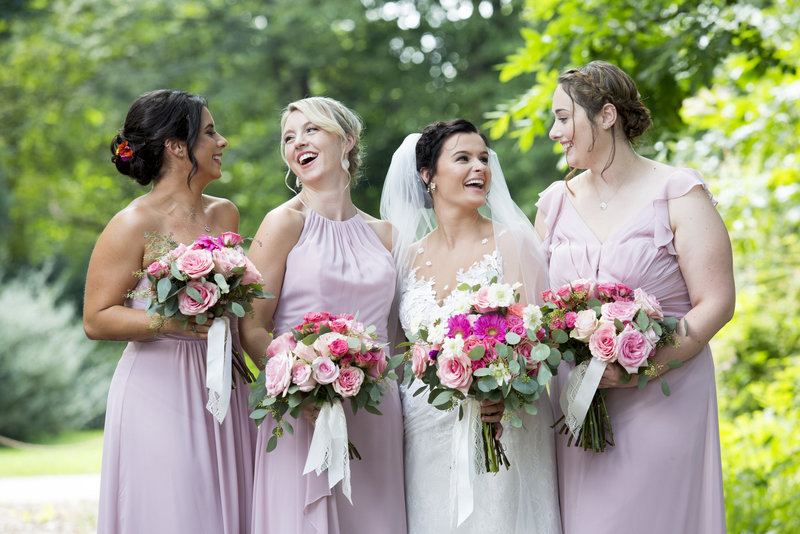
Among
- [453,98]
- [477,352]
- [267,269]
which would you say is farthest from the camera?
[453,98]

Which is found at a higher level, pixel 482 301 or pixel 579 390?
pixel 482 301

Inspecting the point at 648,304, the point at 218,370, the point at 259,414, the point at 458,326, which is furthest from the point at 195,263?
the point at 648,304

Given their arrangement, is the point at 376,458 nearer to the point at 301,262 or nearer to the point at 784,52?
the point at 301,262

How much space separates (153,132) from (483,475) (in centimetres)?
238

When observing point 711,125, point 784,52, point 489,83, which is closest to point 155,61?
point 489,83

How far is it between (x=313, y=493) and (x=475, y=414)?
32.9 inches

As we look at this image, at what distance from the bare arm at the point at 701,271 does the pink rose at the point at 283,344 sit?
5.46 feet

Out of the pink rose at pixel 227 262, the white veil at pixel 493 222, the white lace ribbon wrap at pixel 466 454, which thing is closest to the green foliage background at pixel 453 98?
the white veil at pixel 493 222

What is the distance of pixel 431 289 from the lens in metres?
4.51

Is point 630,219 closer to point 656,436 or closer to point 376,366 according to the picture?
point 656,436

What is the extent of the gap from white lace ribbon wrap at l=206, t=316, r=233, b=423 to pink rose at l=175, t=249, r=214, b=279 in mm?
285

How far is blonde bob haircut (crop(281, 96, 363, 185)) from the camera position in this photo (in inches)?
177

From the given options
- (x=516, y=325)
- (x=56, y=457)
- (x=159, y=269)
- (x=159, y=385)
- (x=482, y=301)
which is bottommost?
(x=56, y=457)

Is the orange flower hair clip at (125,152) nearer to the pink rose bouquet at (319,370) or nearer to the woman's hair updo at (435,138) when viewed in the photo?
the pink rose bouquet at (319,370)
